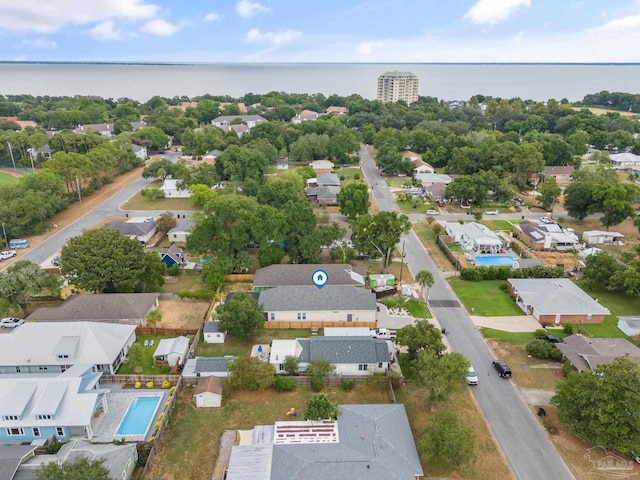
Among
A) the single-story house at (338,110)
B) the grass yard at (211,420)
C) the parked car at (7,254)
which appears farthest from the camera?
the single-story house at (338,110)

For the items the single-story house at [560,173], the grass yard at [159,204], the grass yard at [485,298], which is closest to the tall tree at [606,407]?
the grass yard at [485,298]

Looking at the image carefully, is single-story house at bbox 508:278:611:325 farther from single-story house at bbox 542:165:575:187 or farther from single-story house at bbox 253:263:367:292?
single-story house at bbox 542:165:575:187

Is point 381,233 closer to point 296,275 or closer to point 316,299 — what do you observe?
point 296,275

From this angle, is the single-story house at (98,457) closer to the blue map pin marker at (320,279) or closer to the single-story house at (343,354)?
the single-story house at (343,354)

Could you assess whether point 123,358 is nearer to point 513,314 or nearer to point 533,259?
point 513,314

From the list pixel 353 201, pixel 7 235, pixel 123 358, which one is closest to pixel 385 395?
pixel 123 358

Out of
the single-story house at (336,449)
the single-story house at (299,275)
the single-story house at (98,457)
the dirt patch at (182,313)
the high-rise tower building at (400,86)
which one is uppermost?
the high-rise tower building at (400,86)

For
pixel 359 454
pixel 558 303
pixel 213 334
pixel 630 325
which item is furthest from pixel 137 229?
pixel 630 325
